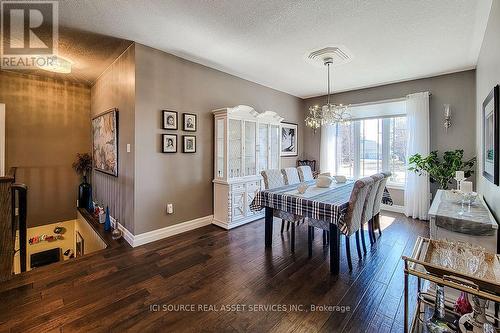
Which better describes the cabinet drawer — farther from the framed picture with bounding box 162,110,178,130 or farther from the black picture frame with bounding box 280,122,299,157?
the black picture frame with bounding box 280,122,299,157

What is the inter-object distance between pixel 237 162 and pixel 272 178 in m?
0.90

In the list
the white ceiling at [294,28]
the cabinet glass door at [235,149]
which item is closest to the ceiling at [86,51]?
the white ceiling at [294,28]

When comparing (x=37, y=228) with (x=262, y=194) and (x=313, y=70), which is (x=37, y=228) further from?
(x=313, y=70)

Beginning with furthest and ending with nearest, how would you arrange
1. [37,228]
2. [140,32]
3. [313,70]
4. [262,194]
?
1. [37,228]
2. [313,70]
3. [262,194]
4. [140,32]

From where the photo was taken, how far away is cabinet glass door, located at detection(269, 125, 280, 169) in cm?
473

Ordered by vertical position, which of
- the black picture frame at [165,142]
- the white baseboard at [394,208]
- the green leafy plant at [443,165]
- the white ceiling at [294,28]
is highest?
the white ceiling at [294,28]

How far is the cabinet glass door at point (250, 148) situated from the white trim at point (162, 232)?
1.15m

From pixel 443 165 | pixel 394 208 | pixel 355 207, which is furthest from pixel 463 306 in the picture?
pixel 394 208

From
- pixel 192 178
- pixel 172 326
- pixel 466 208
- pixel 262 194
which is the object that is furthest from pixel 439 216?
pixel 192 178

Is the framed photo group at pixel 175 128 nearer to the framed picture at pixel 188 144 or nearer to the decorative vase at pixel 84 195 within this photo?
the framed picture at pixel 188 144

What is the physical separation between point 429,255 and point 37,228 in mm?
6127

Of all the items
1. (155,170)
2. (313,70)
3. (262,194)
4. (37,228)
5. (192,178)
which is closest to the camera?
(262,194)

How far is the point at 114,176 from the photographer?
12.1 feet

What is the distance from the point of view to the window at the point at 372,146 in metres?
4.89
